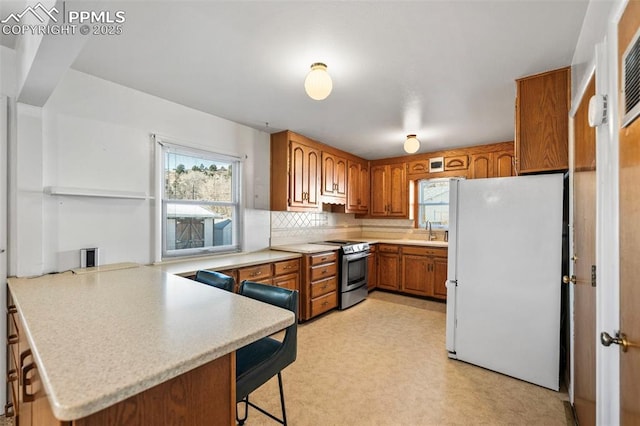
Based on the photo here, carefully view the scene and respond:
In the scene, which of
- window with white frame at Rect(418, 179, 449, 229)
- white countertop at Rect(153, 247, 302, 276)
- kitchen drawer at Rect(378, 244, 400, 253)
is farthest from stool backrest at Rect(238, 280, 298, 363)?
window with white frame at Rect(418, 179, 449, 229)

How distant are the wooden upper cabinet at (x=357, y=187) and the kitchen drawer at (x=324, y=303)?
1610 mm

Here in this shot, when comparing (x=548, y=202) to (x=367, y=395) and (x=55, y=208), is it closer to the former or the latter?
(x=367, y=395)

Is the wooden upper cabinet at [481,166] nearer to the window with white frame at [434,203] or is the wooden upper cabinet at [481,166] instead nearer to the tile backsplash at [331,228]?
the window with white frame at [434,203]

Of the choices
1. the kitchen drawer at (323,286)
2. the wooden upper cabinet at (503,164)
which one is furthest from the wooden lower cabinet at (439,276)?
the kitchen drawer at (323,286)

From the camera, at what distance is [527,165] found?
222cm

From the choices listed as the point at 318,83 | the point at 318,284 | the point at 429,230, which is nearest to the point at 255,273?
the point at 318,284

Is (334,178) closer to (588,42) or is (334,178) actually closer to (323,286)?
(323,286)

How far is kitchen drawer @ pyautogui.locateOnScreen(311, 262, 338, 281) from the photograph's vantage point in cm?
361

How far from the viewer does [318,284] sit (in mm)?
3678

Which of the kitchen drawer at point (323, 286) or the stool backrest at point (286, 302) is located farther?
the kitchen drawer at point (323, 286)

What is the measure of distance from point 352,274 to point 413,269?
109 cm

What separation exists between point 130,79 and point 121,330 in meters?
2.18

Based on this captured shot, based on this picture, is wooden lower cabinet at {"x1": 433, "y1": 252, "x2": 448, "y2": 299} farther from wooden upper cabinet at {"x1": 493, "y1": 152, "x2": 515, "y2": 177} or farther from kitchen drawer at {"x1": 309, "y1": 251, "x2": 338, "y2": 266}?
kitchen drawer at {"x1": 309, "y1": 251, "x2": 338, "y2": 266}

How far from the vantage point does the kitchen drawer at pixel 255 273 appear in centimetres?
287
